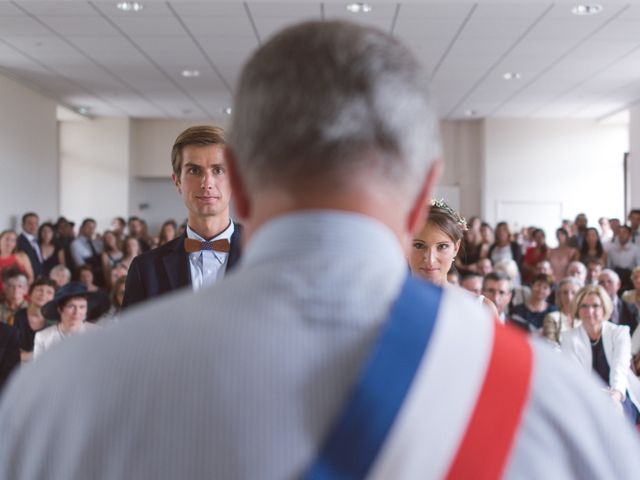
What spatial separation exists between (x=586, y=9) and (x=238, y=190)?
8.54m

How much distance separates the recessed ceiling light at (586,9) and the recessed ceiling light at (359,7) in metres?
2.02

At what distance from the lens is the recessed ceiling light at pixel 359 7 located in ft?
27.9

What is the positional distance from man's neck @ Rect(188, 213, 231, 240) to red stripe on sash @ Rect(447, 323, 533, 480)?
169cm

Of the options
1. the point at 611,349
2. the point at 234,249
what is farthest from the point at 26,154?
the point at 234,249

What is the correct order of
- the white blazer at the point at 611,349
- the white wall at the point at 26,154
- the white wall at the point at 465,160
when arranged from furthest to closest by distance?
the white wall at the point at 465,160, the white wall at the point at 26,154, the white blazer at the point at 611,349

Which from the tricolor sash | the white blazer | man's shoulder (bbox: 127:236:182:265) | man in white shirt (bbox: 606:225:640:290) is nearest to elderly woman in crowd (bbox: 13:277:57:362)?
the white blazer

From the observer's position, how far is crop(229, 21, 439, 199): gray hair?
77 cm

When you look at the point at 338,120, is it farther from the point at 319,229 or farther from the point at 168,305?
the point at 168,305

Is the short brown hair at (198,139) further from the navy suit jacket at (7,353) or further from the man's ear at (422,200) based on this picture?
the navy suit jacket at (7,353)

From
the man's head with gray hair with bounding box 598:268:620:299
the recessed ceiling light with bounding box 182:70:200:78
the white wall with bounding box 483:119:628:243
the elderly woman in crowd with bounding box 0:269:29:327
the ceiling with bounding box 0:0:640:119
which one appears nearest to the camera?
the elderly woman in crowd with bounding box 0:269:29:327

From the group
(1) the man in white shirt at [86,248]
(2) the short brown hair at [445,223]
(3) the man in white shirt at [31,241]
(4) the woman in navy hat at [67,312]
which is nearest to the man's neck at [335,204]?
(2) the short brown hair at [445,223]

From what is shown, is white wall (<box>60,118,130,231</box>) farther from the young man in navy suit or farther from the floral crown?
the young man in navy suit

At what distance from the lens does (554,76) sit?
40.2ft

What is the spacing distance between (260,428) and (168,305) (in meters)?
0.14
